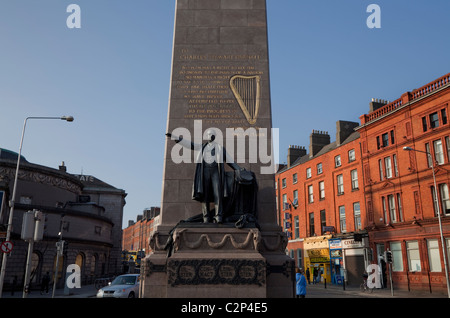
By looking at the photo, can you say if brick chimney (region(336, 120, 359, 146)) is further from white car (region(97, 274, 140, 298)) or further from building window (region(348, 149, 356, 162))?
white car (region(97, 274, 140, 298))

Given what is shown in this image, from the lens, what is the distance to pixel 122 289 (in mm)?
20578

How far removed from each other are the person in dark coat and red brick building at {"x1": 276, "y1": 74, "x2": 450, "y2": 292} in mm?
20773

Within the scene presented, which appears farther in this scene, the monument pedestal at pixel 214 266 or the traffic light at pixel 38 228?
the traffic light at pixel 38 228

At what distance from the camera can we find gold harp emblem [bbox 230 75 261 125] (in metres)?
13.8

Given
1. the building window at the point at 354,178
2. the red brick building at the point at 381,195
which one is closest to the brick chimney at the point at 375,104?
the red brick building at the point at 381,195

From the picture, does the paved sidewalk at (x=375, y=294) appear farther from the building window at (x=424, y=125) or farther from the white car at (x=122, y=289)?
the building window at (x=424, y=125)

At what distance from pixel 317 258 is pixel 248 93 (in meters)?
41.9

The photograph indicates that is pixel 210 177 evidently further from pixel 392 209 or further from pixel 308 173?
pixel 308 173

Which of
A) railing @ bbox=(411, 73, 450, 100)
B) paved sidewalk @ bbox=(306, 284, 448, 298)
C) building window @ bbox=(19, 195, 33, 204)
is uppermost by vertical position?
railing @ bbox=(411, 73, 450, 100)

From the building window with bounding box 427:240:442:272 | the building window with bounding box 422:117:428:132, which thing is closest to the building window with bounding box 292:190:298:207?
the building window with bounding box 427:240:442:272

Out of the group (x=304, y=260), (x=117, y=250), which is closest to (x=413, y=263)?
(x=304, y=260)

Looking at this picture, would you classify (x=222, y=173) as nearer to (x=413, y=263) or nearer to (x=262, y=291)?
(x=262, y=291)

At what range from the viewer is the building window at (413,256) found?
116ft

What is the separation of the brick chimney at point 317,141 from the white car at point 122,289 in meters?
37.7
